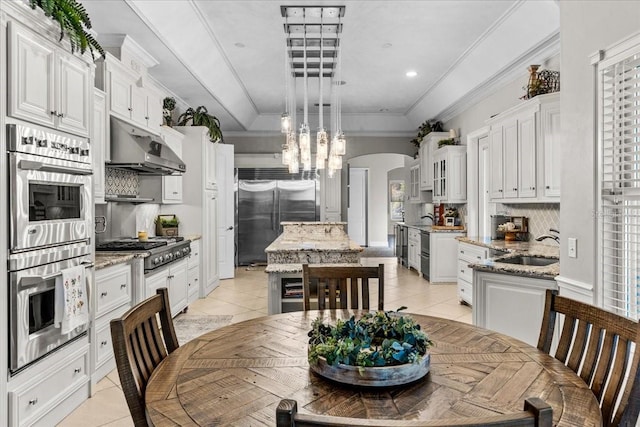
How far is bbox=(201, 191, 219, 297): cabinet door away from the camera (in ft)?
20.1

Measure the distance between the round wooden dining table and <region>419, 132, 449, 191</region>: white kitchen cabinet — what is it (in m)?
6.13

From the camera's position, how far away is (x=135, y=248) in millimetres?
3918

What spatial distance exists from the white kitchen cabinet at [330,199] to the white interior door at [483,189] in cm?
308

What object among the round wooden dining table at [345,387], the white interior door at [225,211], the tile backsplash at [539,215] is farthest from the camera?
the white interior door at [225,211]

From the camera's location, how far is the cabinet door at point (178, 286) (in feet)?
15.1

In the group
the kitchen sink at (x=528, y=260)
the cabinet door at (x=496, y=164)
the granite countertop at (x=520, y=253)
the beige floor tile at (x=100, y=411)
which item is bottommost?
the beige floor tile at (x=100, y=411)

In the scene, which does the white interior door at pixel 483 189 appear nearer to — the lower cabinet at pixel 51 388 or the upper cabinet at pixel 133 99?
the upper cabinet at pixel 133 99

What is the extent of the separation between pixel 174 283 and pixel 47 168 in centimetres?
253

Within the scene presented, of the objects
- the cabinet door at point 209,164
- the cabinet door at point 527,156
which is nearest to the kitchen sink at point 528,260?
the cabinet door at point 527,156

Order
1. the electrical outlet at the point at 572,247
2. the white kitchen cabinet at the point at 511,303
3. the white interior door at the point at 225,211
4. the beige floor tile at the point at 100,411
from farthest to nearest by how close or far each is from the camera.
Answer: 1. the white interior door at the point at 225,211
2. the white kitchen cabinet at the point at 511,303
3. the beige floor tile at the point at 100,411
4. the electrical outlet at the point at 572,247

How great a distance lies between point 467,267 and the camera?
4938 millimetres

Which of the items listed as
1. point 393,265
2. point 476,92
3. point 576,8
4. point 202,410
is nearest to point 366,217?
point 393,265

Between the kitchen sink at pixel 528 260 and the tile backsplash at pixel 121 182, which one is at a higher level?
the tile backsplash at pixel 121 182

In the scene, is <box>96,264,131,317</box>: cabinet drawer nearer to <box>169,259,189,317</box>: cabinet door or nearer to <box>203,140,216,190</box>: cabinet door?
<box>169,259,189,317</box>: cabinet door
